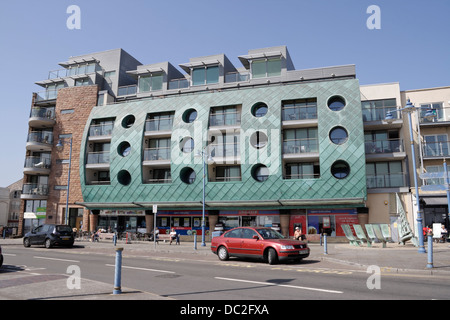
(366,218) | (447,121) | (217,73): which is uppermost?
(217,73)

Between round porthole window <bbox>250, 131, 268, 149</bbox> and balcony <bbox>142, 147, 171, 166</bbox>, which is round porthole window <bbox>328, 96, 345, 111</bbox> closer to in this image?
round porthole window <bbox>250, 131, 268, 149</bbox>

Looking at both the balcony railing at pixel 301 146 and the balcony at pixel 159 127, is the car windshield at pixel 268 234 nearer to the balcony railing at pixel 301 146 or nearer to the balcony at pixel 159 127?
the balcony railing at pixel 301 146

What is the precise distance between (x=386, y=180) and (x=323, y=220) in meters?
6.50

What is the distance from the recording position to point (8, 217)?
67875mm

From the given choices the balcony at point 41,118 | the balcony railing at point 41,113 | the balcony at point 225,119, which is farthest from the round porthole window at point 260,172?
the balcony railing at point 41,113

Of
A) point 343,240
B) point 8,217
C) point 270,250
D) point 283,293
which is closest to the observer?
point 283,293

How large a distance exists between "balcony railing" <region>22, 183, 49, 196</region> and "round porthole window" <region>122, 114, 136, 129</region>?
1258 centimetres

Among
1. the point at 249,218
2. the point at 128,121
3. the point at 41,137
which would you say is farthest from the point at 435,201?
the point at 41,137

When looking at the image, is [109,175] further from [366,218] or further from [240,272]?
[240,272]

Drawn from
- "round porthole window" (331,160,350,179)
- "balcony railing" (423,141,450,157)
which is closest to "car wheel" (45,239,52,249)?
"round porthole window" (331,160,350,179)

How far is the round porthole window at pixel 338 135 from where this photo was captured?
30.2m
